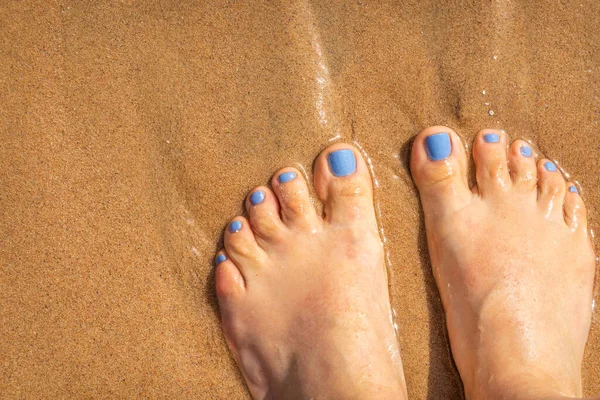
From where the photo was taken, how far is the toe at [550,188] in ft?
7.38

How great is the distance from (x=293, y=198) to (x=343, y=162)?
9.4 inches

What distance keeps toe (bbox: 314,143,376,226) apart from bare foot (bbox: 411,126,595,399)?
210mm

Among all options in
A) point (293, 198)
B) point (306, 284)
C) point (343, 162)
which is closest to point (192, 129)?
point (293, 198)

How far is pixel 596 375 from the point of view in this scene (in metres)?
2.21

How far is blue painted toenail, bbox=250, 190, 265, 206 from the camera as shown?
216 centimetres

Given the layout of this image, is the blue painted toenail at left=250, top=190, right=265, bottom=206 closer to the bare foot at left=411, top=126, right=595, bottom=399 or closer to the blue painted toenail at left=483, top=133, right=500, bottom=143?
the bare foot at left=411, top=126, right=595, bottom=399

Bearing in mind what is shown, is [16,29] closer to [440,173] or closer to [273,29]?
[273,29]

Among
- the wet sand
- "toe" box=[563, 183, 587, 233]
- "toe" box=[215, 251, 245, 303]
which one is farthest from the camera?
"toe" box=[563, 183, 587, 233]

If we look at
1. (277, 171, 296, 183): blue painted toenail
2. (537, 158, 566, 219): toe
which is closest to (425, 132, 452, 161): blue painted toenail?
(537, 158, 566, 219): toe

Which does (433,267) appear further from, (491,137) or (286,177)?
(286,177)

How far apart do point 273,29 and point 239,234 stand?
2.59 ft

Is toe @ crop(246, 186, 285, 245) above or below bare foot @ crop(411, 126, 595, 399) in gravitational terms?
above

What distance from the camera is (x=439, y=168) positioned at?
215 centimetres

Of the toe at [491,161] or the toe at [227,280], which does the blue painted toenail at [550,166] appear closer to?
the toe at [491,161]
